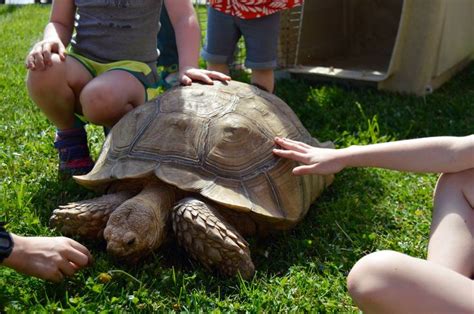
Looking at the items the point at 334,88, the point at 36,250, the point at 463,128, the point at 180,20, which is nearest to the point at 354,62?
the point at 334,88

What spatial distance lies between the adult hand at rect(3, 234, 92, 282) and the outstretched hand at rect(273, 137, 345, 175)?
0.81m

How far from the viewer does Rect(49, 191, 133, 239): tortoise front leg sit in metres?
2.21

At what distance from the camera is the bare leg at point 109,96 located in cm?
271

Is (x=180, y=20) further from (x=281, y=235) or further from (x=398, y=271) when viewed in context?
(x=398, y=271)

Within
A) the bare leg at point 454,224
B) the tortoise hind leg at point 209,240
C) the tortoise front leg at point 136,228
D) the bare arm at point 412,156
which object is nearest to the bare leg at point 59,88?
the tortoise front leg at point 136,228

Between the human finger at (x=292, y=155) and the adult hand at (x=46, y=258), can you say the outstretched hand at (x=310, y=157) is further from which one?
the adult hand at (x=46, y=258)

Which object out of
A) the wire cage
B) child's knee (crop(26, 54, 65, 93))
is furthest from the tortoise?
the wire cage

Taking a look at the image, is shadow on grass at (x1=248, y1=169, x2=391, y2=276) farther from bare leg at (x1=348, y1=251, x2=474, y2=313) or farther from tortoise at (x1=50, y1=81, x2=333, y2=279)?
bare leg at (x1=348, y1=251, x2=474, y2=313)

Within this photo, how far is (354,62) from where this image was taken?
5.23m

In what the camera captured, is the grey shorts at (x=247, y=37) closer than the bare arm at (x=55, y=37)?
No

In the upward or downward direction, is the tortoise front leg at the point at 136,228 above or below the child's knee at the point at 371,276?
below

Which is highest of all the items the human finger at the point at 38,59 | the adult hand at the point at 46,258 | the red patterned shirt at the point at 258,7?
the red patterned shirt at the point at 258,7

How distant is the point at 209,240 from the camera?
2.05m

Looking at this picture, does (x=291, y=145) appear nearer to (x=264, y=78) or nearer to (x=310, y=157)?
(x=310, y=157)
